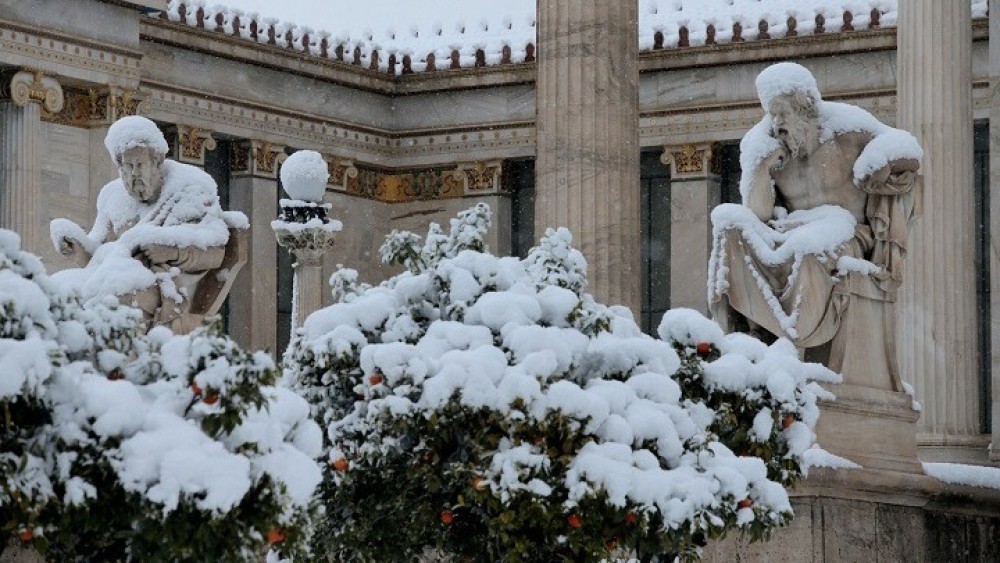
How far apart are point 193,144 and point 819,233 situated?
62.3ft

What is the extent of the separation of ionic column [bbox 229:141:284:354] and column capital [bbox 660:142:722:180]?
5.71m

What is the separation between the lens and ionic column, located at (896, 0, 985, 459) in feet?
78.7

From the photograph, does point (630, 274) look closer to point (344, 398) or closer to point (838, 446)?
point (838, 446)

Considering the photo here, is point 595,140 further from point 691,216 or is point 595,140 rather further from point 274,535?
point 691,216

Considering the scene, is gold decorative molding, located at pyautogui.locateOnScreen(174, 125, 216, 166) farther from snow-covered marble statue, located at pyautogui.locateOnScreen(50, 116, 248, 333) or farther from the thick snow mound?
the thick snow mound

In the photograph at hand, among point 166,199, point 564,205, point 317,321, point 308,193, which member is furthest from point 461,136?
point 317,321

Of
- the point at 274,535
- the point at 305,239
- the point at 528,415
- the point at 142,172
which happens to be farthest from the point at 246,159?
the point at 274,535

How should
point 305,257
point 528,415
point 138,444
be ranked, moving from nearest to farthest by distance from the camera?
point 138,444, point 528,415, point 305,257

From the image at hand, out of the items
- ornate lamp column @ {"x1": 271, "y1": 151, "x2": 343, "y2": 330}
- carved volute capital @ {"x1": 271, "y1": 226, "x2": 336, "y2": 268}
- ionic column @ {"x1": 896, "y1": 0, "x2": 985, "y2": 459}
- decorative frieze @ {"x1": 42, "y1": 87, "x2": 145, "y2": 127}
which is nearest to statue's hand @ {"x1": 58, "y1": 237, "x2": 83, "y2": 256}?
ornate lamp column @ {"x1": 271, "y1": 151, "x2": 343, "y2": 330}

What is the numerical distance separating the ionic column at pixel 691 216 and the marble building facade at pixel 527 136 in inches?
1.3

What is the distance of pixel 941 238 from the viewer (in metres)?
24.1

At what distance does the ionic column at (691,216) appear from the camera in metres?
33.4

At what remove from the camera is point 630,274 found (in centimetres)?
1997

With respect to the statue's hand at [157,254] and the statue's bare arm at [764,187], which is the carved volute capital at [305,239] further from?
the statue's bare arm at [764,187]
